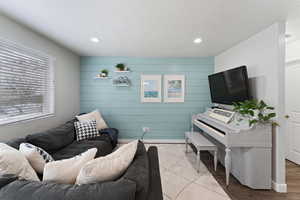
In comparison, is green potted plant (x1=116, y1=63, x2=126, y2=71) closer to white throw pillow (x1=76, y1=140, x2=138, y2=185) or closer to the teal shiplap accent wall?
the teal shiplap accent wall

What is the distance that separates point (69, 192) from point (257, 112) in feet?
8.34

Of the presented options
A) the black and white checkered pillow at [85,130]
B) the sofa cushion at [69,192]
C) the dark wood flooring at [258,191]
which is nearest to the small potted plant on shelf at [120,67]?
the black and white checkered pillow at [85,130]

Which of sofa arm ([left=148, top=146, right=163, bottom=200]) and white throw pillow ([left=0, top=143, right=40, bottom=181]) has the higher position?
white throw pillow ([left=0, top=143, right=40, bottom=181])

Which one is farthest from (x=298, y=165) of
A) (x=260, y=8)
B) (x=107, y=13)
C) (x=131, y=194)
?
(x=107, y=13)

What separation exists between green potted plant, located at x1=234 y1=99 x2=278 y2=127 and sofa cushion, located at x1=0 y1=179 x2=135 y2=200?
6.52 ft

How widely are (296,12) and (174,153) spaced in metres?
3.06

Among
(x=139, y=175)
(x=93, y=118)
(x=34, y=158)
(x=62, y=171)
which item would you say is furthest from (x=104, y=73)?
(x=139, y=175)

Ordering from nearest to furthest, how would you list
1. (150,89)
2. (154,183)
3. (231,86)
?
1. (154,183)
2. (231,86)
3. (150,89)

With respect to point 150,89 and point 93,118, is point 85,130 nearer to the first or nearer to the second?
point 93,118

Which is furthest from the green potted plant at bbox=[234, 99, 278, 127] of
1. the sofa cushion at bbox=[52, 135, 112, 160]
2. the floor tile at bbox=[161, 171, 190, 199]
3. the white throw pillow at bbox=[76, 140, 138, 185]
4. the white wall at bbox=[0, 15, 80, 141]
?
the white wall at bbox=[0, 15, 80, 141]

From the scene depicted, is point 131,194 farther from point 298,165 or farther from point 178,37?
point 298,165

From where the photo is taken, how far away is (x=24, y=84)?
→ 2225 millimetres

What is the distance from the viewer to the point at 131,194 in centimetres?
75

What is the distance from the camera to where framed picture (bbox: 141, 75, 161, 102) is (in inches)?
150
